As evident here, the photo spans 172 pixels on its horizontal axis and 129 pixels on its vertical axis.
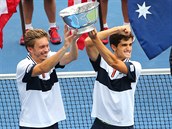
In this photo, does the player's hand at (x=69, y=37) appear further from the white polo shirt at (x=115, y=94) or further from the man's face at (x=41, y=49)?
the white polo shirt at (x=115, y=94)

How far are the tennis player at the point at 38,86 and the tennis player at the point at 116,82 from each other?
296mm

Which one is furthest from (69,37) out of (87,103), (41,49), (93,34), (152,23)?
(87,103)

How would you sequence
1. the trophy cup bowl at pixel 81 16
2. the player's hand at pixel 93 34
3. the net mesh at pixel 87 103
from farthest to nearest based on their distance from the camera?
the net mesh at pixel 87 103
the player's hand at pixel 93 34
the trophy cup bowl at pixel 81 16

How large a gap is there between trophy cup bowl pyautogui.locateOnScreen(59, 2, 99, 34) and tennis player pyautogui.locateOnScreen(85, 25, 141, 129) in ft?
1.83

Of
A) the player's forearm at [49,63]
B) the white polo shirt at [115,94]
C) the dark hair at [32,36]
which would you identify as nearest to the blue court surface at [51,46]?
the white polo shirt at [115,94]

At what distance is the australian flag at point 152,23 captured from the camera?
5.34 metres

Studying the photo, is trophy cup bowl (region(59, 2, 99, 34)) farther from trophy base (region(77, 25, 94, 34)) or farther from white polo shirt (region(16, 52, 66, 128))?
white polo shirt (region(16, 52, 66, 128))

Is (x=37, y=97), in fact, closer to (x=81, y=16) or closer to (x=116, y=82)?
(x=116, y=82)

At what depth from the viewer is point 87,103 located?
24.9ft

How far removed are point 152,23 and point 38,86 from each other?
1.18m

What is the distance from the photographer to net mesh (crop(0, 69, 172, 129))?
7.21 meters

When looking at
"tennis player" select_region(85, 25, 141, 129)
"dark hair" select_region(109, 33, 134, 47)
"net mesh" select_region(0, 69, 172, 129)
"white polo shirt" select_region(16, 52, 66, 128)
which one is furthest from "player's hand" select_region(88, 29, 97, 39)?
"net mesh" select_region(0, 69, 172, 129)

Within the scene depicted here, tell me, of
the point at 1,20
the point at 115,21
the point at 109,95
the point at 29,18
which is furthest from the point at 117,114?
the point at 115,21

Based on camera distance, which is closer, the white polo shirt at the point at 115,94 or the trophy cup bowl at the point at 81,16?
the trophy cup bowl at the point at 81,16
